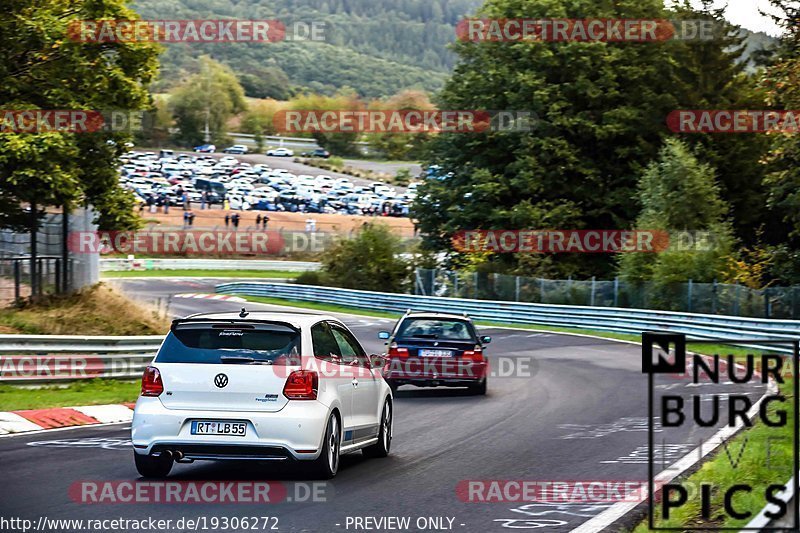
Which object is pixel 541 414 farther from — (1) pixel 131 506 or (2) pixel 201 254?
(2) pixel 201 254

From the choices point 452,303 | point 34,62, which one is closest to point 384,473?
point 34,62

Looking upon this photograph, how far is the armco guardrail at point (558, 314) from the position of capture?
103 ft

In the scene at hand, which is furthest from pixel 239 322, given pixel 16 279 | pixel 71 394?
pixel 16 279

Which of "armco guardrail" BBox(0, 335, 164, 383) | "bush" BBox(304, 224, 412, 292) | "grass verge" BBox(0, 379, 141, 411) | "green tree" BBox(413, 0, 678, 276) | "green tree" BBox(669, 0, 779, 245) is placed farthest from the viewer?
"bush" BBox(304, 224, 412, 292)

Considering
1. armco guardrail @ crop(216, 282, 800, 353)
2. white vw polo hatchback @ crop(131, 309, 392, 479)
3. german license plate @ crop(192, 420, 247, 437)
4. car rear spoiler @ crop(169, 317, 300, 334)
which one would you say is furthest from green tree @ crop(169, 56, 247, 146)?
german license plate @ crop(192, 420, 247, 437)

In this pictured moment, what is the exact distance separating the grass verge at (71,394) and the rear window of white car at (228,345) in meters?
7.30

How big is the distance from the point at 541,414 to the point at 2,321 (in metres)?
12.0

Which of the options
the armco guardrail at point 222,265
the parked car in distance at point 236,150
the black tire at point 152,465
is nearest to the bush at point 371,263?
the armco guardrail at point 222,265

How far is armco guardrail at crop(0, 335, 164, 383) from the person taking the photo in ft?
67.0

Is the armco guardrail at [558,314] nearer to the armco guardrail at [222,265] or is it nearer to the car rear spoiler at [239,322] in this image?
the car rear spoiler at [239,322]

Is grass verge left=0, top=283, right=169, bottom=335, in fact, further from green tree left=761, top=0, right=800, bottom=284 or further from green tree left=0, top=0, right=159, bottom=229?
green tree left=761, top=0, right=800, bottom=284

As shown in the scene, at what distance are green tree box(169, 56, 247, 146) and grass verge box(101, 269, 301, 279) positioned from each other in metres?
79.6

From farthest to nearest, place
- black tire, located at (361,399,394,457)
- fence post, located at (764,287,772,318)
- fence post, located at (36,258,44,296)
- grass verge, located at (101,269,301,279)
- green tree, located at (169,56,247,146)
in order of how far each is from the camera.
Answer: green tree, located at (169,56,247,146) → grass verge, located at (101,269,301,279) → fence post, located at (764,287,772,318) → fence post, located at (36,258,44,296) → black tire, located at (361,399,394,457)

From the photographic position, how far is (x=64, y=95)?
25.8 m
